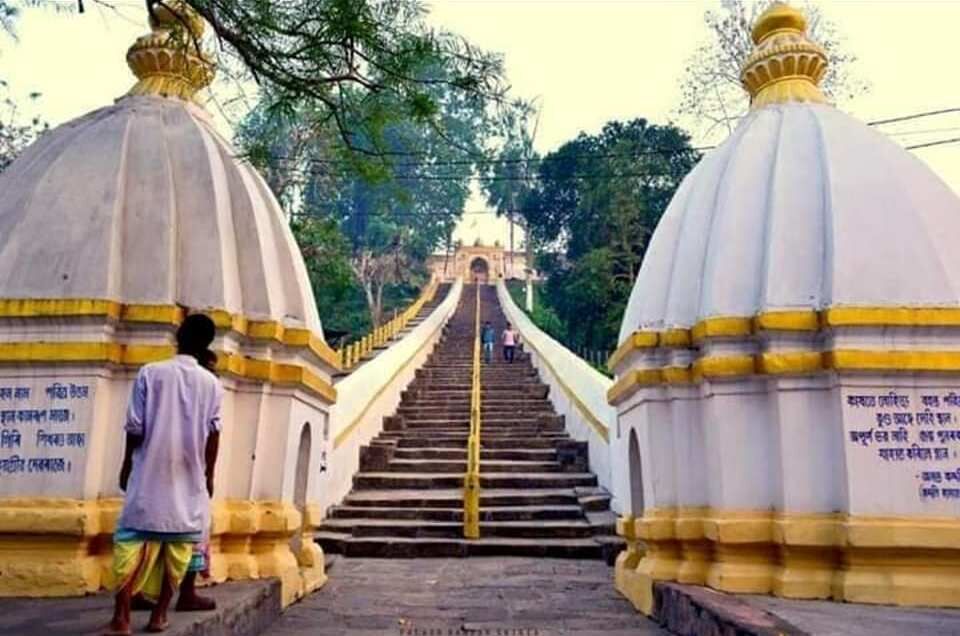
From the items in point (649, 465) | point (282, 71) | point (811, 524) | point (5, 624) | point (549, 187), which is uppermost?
point (549, 187)

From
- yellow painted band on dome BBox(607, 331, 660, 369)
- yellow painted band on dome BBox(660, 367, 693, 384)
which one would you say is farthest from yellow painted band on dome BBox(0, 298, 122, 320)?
yellow painted band on dome BBox(660, 367, 693, 384)

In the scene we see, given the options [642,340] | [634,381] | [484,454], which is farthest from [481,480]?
[642,340]

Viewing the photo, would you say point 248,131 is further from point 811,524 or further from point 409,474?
point 409,474

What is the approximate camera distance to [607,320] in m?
25.1

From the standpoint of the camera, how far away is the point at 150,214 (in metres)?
5.48

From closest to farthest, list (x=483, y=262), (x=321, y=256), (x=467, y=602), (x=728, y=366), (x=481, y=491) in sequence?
(x=728, y=366), (x=467, y=602), (x=481, y=491), (x=321, y=256), (x=483, y=262)

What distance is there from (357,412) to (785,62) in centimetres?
728

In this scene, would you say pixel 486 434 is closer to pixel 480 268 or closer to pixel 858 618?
pixel 858 618

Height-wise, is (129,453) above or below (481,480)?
below

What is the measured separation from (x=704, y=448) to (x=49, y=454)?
12.3 feet

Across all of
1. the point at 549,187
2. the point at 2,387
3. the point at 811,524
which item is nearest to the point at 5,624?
the point at 2,387

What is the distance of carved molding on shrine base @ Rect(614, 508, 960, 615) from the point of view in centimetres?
462

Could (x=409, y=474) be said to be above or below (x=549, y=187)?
below

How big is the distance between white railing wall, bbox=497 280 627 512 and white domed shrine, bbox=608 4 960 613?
155 centimetres
